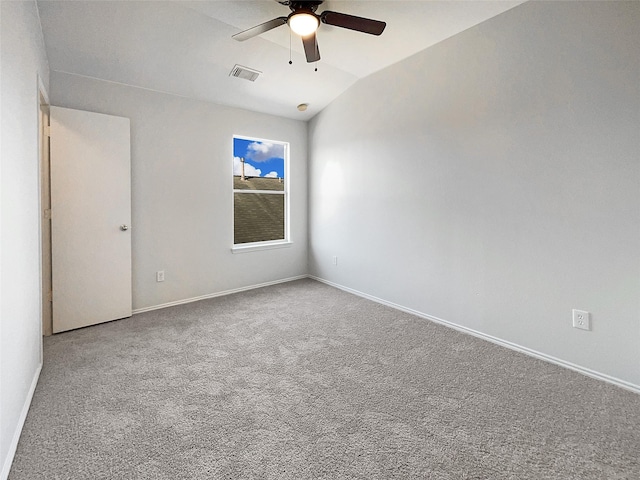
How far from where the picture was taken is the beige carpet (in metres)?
1.47

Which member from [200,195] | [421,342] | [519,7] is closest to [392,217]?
[421,342]

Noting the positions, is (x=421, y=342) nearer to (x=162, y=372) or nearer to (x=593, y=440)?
(x=593, y=440)

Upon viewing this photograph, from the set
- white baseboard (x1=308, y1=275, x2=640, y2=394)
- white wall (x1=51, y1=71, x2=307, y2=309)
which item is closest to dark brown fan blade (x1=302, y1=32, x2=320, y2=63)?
white wall (x1=51, y1=71, x2=307, y2=309)

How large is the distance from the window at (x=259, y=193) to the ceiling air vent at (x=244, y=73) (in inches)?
35.6

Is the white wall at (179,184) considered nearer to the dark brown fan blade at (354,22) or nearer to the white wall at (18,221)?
the white wall at (18,221)

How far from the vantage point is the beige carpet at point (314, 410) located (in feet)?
4.83

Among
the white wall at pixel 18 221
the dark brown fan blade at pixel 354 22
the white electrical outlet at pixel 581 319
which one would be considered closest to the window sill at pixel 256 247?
the white wall at pixel 18 221

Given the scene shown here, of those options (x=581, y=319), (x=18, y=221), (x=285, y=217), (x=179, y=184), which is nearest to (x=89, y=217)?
(x=179, y=184)

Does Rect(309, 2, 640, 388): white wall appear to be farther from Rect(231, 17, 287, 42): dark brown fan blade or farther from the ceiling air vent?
Rect(231, 17, 287, 42): dark brown fan blade

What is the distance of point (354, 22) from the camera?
2197 millimetres

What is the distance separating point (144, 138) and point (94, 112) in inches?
18.7

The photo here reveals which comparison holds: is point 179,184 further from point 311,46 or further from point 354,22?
point 354,22

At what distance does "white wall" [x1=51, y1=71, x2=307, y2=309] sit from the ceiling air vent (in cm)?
63

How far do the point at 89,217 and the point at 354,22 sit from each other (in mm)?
2918
